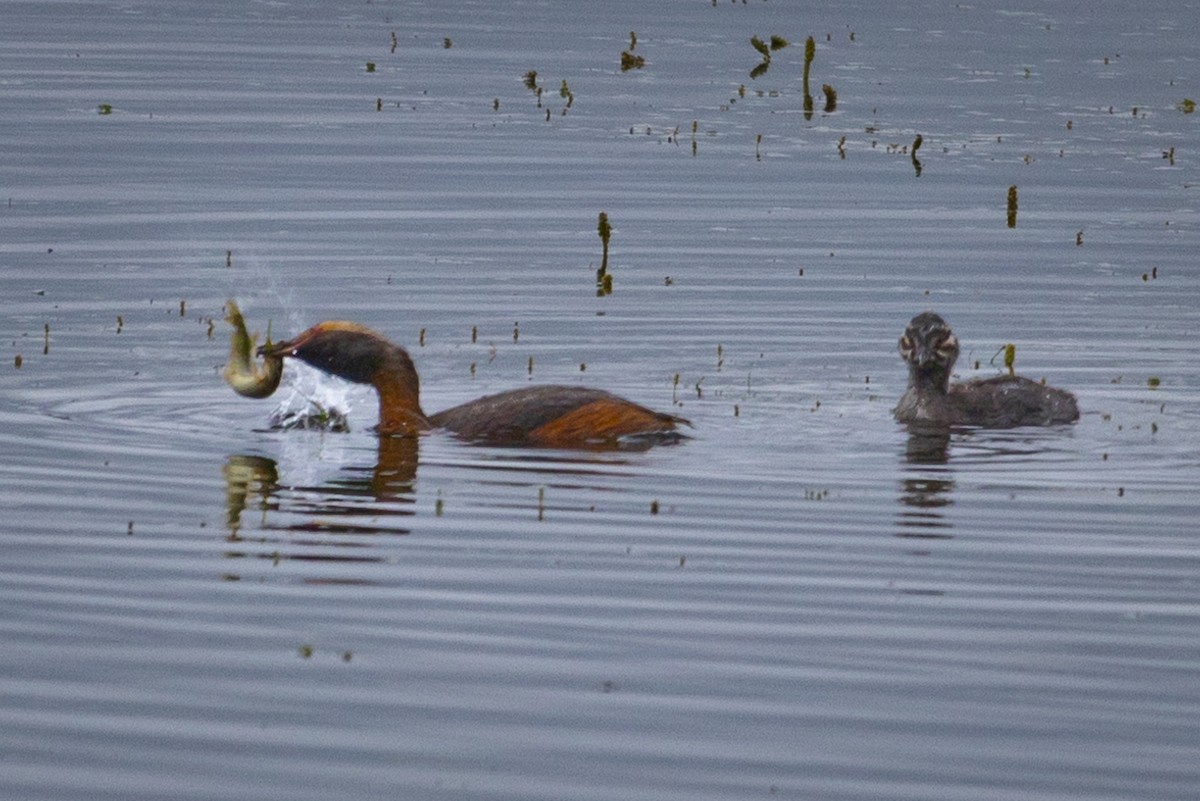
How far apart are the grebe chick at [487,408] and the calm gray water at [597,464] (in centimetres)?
26

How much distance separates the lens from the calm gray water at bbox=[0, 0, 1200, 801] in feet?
26.2

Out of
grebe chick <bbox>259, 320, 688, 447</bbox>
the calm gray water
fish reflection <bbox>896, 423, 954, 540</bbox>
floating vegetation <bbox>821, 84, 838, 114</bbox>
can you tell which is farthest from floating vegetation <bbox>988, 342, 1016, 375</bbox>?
floating vegetation <bbox>821, 84, 838, 114</bbox>

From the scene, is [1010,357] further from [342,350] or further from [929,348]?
[342,350]

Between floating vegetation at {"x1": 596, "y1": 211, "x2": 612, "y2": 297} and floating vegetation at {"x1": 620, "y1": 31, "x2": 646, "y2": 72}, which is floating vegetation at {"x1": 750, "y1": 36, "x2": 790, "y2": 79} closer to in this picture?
floating vegetation at {"x1": 620, "y1": 31, "x2": 646, "y2": 72}

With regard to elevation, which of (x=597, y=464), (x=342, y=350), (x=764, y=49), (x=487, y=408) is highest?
(x=764, y=49)

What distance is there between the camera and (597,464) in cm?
1288

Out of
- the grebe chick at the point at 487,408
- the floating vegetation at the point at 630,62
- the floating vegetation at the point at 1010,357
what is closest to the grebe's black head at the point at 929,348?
the floating vegetation at the point at 1010,357

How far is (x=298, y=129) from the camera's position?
1114 inches

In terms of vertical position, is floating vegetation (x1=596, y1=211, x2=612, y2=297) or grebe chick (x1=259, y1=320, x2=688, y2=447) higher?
floating vegetation (x1=596, y1=211, x2=612, y2=297)

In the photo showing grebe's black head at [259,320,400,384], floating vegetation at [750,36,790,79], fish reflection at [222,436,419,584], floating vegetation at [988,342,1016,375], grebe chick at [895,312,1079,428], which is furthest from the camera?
floating vegetation at [750,36,790,79]

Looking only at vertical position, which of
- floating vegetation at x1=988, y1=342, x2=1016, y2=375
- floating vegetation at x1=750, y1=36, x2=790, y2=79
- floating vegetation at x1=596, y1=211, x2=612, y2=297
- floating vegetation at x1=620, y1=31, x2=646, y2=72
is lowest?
floating vegetation at x1=988, y1=342, x2=1016, y2=375

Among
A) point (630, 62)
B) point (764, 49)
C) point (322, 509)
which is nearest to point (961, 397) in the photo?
point (322, 509)

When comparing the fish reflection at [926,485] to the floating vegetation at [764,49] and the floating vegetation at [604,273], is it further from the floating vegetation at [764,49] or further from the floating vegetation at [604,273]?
the floating vegetation at [764,49]

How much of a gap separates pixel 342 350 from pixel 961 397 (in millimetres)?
3629
